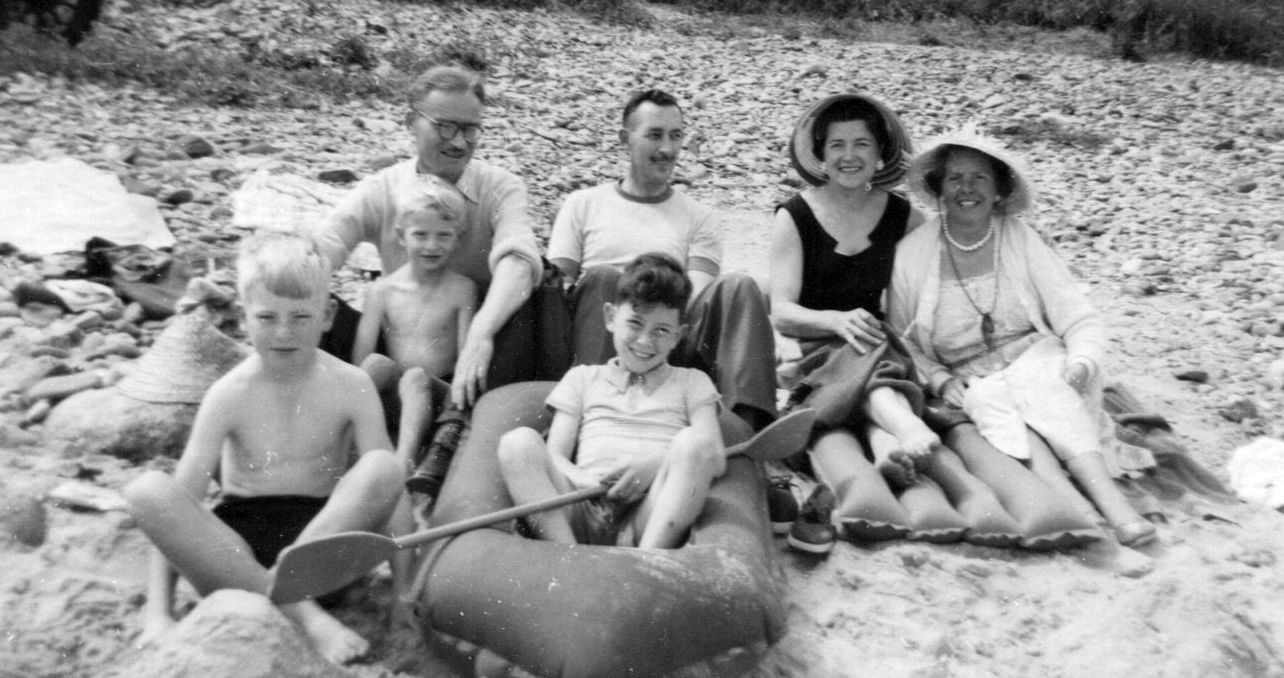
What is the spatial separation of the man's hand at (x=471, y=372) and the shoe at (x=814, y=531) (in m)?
1.01

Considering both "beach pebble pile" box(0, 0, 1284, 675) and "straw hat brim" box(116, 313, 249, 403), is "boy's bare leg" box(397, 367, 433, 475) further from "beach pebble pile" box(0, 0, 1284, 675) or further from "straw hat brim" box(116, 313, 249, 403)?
"beach pebble pile" box(0, 0, 1284, 675)

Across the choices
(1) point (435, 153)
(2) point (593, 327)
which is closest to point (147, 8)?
(1) point (435, 153)

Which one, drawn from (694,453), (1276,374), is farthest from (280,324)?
(1276,374)

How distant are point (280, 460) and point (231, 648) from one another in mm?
654

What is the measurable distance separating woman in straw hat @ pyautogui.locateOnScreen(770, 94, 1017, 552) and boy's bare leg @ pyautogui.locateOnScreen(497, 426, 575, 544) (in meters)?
0.87

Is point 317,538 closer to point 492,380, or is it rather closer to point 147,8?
point 492,380

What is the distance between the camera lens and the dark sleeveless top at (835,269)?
388cm

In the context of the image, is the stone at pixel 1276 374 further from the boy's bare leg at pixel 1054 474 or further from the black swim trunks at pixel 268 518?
the black swim trunks at pixel 268 518

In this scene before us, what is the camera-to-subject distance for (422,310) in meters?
3.55

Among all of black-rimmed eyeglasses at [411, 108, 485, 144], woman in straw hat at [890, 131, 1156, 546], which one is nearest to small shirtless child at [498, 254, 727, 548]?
black-rimmed eyeglasses at [411, 108, 485, 144]

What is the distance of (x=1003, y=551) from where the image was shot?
3215mm

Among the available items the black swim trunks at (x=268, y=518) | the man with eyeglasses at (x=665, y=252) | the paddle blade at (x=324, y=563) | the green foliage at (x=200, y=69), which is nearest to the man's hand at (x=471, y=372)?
the man with eyeglasses at (x=665, y=252)

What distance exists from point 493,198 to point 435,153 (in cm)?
25

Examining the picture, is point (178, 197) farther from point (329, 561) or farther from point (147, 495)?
point (329, 561)
